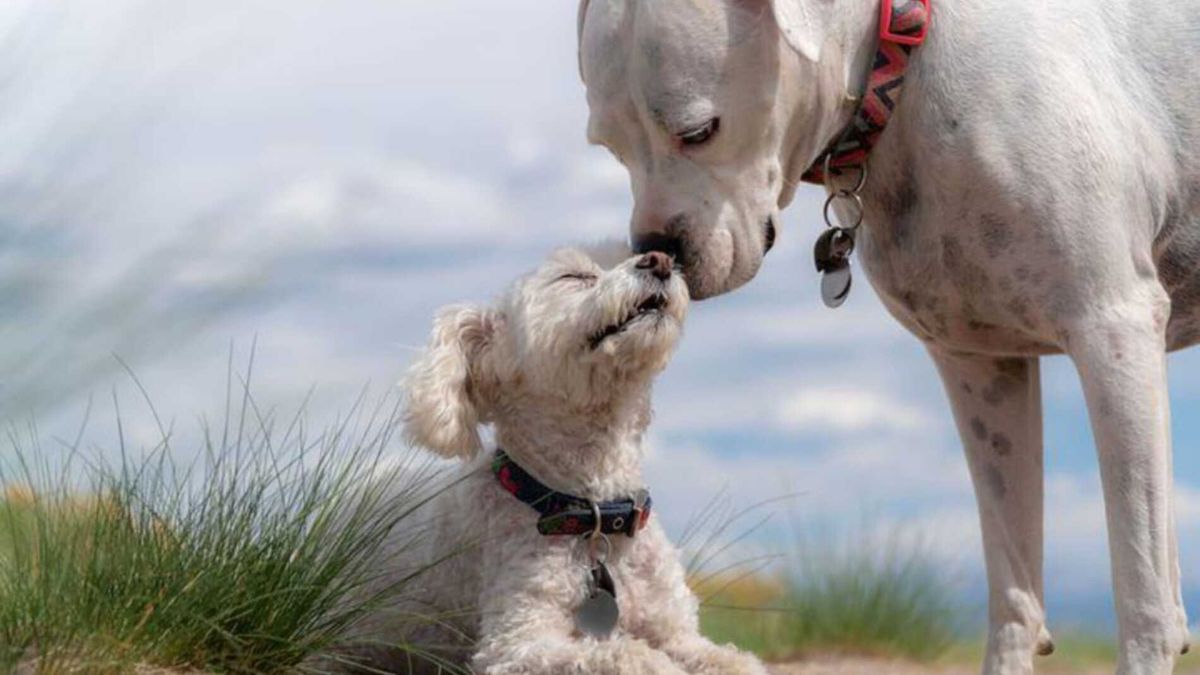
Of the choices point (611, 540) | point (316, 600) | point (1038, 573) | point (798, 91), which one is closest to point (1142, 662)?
point (1038, 573)

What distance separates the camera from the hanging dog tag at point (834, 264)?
603 cm

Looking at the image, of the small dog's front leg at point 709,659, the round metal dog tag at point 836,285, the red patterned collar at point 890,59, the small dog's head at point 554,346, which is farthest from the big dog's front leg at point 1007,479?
the small dog's head at point 554,346

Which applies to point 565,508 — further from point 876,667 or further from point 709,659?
point 876,667

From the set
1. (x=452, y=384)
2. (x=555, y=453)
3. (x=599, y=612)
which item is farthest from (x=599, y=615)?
(x=452, y=384)

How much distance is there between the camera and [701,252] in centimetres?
558

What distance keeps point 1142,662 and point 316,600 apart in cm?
241

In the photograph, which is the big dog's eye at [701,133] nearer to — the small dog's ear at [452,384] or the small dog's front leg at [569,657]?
the small dog's ear at [452,384]

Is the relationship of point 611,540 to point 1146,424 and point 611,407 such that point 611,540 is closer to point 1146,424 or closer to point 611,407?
point 611,407

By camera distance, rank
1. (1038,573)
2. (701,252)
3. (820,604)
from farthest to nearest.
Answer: (820,604) < (1038,573) < (701,252)

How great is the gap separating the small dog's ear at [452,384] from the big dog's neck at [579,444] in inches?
5.2

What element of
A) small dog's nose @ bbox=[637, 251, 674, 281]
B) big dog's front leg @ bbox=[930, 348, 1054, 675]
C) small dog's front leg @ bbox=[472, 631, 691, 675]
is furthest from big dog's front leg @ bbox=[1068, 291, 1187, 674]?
small dog's front leg @ bbox=[472, 631, 691, 675]

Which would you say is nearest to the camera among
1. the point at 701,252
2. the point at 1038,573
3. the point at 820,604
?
the point at 701,252

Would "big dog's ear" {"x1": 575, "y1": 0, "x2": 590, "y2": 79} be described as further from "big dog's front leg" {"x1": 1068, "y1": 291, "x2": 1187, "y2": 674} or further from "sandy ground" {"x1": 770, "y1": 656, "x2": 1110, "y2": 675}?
"sandy ground" {"x1": 770, "y1": 656, "x2": 1110, "y2": 675}

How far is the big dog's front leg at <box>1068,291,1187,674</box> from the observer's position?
18.6 feet
